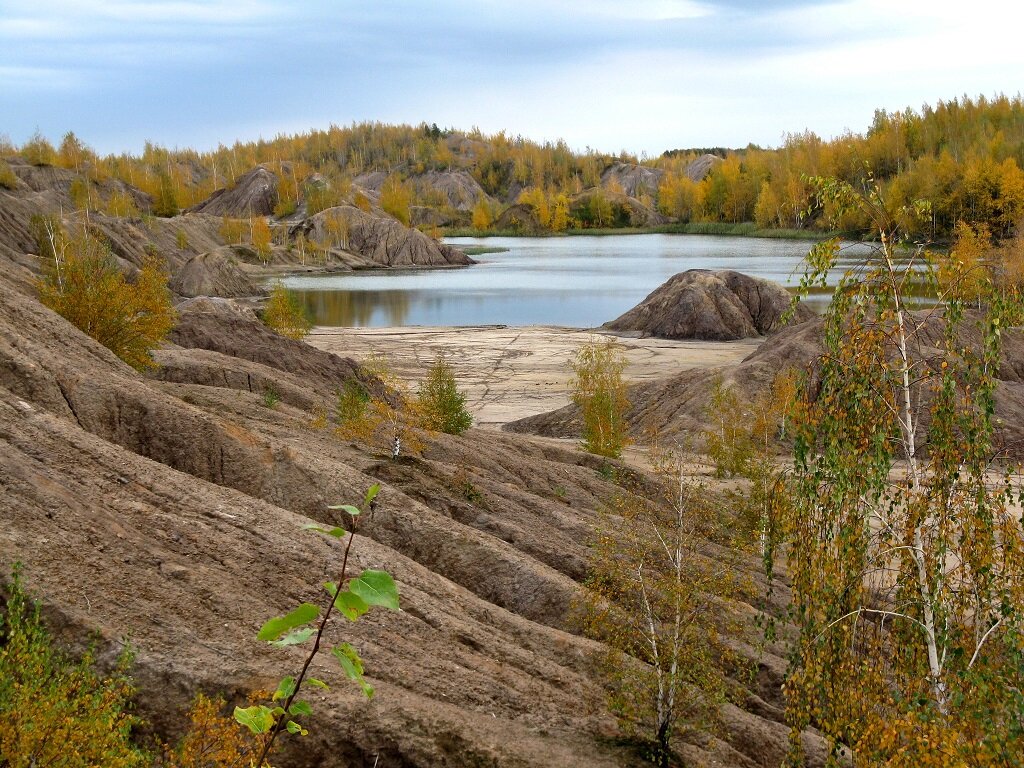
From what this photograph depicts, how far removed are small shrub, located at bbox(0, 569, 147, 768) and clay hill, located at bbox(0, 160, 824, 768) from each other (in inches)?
18.3

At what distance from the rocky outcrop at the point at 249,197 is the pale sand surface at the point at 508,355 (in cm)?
11832

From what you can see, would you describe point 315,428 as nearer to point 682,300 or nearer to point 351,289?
point 682,300

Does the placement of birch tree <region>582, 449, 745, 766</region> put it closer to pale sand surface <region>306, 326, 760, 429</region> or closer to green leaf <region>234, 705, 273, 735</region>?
green leaf <region>234, 705, 273, 735</region>

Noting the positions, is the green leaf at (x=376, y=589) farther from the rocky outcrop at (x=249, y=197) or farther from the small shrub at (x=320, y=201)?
the rocky outcrop at (x=249, y=197)

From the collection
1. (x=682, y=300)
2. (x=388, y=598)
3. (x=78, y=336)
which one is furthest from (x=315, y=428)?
(x=682, y=300)

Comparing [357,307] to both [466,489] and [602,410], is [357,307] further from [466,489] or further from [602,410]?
[466,489]

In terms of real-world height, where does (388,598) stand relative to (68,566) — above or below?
above

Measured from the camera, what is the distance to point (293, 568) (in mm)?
11789

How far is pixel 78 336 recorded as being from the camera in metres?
17.6

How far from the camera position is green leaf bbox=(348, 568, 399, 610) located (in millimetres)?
2982

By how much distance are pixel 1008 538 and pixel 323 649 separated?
646 cm

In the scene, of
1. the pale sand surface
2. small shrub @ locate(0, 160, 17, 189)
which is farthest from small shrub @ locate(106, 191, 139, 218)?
the pale sand surface

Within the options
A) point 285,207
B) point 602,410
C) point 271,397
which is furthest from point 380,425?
point 285,207

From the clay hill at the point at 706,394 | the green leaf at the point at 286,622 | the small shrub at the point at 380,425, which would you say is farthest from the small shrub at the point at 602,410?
the green leaf at the point at 286,622
